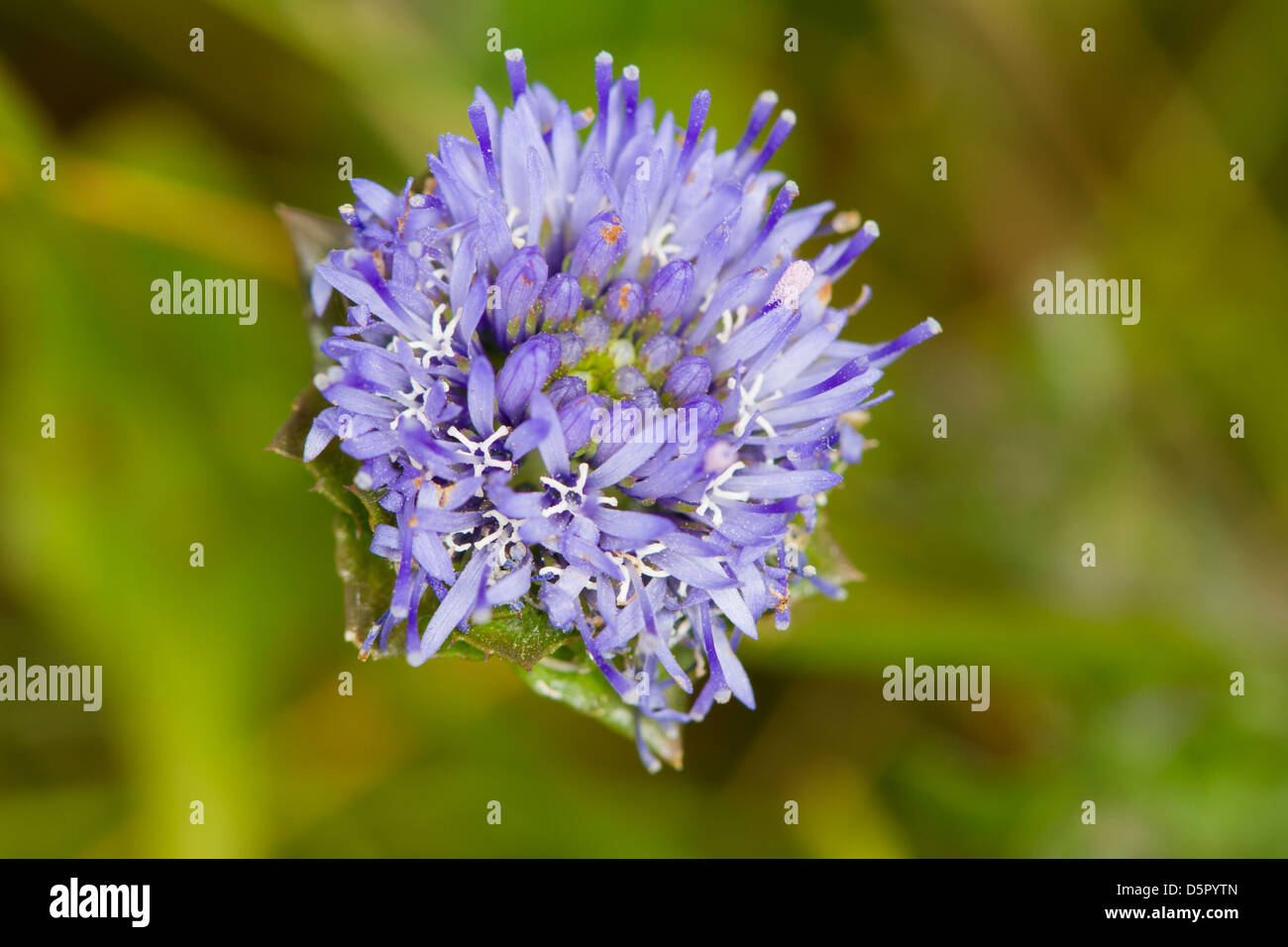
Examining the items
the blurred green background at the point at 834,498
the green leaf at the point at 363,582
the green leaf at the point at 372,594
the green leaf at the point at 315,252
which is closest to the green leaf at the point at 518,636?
the green leaf at the point at 372,594

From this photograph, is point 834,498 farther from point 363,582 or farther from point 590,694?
point 363,582

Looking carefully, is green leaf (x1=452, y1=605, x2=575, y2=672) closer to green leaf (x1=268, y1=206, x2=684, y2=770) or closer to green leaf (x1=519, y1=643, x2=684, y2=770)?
green leaf (x1=268, y1=206, x2=684, y2=770)

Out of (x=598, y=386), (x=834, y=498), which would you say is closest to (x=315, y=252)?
(x=598, y=386)

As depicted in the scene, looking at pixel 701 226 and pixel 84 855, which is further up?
pixel 701 226

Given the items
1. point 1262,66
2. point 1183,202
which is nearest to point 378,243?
point 1183,202

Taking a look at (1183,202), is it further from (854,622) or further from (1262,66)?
(854,622)

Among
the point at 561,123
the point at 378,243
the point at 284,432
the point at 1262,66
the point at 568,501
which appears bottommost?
the point at 568,501
